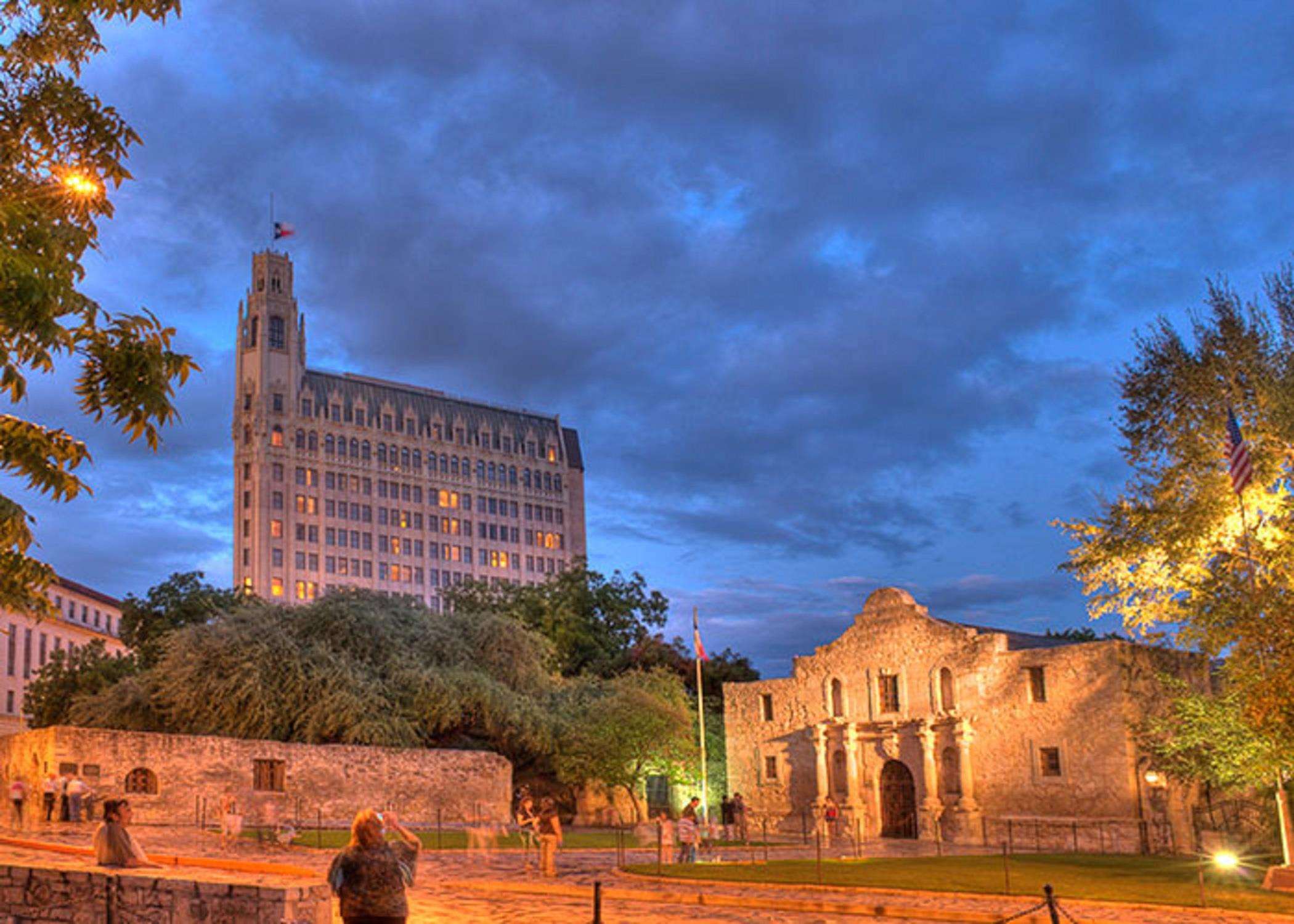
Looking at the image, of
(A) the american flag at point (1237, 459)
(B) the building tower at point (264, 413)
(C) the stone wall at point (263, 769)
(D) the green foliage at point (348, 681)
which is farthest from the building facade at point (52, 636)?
(A) the american flag at point (1237, 459)

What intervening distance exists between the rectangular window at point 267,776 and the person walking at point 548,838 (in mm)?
14613

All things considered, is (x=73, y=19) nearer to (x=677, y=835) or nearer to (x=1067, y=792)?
(x=677, y=835)

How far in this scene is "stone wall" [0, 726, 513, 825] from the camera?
32.5 metres

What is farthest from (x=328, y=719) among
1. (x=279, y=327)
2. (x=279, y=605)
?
(x=279, y=327)

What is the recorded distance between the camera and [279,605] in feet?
154

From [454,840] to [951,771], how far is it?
17.7 m

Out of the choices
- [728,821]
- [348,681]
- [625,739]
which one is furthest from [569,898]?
[625,739]

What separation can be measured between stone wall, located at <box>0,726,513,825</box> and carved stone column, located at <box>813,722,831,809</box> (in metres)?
11.2

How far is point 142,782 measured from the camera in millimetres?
33375

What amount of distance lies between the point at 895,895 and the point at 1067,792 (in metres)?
20.2

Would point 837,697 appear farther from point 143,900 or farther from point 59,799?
point 143,900

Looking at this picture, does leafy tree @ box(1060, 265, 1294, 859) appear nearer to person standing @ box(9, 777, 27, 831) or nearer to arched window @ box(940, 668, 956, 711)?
arched window @ box(940, 668, 956, 711)

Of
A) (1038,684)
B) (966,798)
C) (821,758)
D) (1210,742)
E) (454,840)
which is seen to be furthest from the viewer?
(821,758)

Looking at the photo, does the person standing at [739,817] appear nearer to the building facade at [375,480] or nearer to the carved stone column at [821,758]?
the carved stone column at [821,758]
